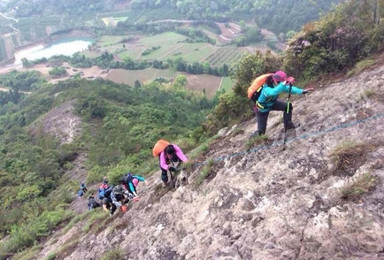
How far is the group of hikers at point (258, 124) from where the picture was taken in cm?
927

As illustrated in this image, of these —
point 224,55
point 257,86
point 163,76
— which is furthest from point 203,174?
point 224,55

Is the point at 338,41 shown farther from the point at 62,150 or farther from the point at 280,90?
the point at 62,150

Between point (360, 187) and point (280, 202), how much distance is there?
1701 millimetres

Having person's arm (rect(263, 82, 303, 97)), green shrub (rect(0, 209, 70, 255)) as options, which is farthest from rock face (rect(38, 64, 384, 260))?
green shrub (rect(0, 209, 70, 255))

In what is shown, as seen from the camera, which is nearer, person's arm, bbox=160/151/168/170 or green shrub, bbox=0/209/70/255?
person's arm, bbox=160/151/168/170

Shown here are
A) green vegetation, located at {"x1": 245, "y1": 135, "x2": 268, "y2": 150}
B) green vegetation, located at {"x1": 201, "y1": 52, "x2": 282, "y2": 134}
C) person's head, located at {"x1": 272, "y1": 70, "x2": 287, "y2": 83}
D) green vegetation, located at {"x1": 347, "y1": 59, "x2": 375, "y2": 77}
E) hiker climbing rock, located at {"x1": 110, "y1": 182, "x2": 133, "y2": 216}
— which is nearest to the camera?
person's head, located at {"x1": 272, "y1": 70, "x2": 287, "y2": 83}

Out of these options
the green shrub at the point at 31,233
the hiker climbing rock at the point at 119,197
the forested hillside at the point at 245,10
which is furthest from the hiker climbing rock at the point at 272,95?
the forested hillside at the point at 245,10

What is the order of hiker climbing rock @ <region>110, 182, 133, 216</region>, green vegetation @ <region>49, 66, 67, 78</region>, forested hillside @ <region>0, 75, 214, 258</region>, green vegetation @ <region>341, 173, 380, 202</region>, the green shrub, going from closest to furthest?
green vegetation @ <region>341, 173, 380, 202</region> → hiker climbing rock @ <region>110, 182, 133, 216</region> → the green shrub → forested hillside @ <region>0, 75, 214, 258</region> → green vegetation @ <region>49, 66, 67, 78</region>

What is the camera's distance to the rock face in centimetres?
640

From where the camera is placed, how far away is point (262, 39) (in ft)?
446

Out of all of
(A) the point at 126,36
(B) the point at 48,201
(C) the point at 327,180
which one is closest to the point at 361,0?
(C) the point at 327,180

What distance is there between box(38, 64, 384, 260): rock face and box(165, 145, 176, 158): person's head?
102 centimetres

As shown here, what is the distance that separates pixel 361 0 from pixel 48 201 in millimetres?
23231

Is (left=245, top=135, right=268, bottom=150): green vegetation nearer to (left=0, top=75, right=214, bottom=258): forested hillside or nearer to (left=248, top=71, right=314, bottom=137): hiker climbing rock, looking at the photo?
(left=248, top=71, right=314, bottom=137): hiker climbing rock
